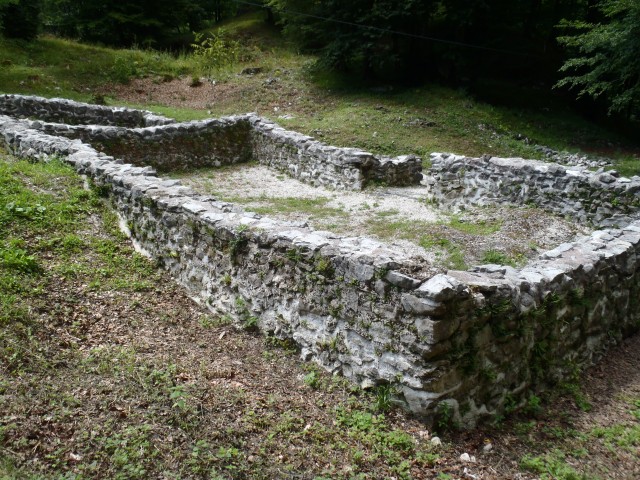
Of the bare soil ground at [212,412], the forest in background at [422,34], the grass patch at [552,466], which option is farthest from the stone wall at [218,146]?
the grass patch at [552,466]

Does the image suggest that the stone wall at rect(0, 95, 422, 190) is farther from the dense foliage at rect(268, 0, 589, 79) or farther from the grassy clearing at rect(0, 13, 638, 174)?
the dense foliage at rect(268, 0, 589, 79)

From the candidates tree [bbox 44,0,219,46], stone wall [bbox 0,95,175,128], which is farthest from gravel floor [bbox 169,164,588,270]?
tree [bbox 44,0,219,46]

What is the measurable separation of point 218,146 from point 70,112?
4817 millimetres

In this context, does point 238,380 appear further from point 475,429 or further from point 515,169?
point 515,169

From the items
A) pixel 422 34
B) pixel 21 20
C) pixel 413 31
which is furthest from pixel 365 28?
pixel 21 20

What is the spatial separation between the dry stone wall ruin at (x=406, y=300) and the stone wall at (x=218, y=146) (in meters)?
6.12

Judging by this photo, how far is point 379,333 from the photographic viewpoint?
477 centimetres

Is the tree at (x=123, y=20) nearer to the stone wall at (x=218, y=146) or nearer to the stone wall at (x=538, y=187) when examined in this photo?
the stone wall at (x=218, y=146)

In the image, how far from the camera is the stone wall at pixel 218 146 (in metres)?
12.9

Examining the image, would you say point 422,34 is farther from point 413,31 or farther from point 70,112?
point 70,112

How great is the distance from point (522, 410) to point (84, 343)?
433 centimetres

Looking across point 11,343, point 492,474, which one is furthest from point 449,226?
point 11,343

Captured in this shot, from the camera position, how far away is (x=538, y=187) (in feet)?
34.1

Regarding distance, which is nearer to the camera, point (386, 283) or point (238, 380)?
point (386, 283)
